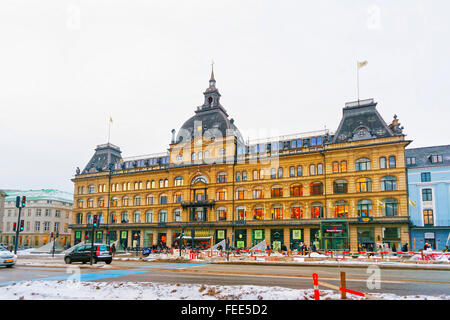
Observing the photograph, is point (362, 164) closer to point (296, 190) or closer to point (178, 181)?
point (296, 190)

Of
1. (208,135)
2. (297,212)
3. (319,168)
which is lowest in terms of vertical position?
(297,212)

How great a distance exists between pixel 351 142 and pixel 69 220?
7754cm

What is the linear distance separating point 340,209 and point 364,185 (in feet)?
14.4

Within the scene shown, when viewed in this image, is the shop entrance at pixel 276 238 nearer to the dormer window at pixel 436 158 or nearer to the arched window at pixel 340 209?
the arched window at pixel 340 209

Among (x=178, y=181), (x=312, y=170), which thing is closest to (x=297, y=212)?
(x=312, y=170)

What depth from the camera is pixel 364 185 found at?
46.8m

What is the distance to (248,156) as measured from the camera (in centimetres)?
5547

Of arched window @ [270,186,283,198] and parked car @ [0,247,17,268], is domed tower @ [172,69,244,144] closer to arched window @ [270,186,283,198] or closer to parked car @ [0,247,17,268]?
arched window @ [270,186,283,198]

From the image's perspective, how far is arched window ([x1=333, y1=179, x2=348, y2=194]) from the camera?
48.0 metres

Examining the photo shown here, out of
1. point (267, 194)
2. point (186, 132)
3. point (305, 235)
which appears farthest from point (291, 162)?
point (186, 132)

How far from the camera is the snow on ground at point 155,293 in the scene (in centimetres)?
1114

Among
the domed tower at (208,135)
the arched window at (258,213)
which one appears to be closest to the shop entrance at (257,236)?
the arched window at (258,213)

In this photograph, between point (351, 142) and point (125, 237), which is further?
point (125, 237)
